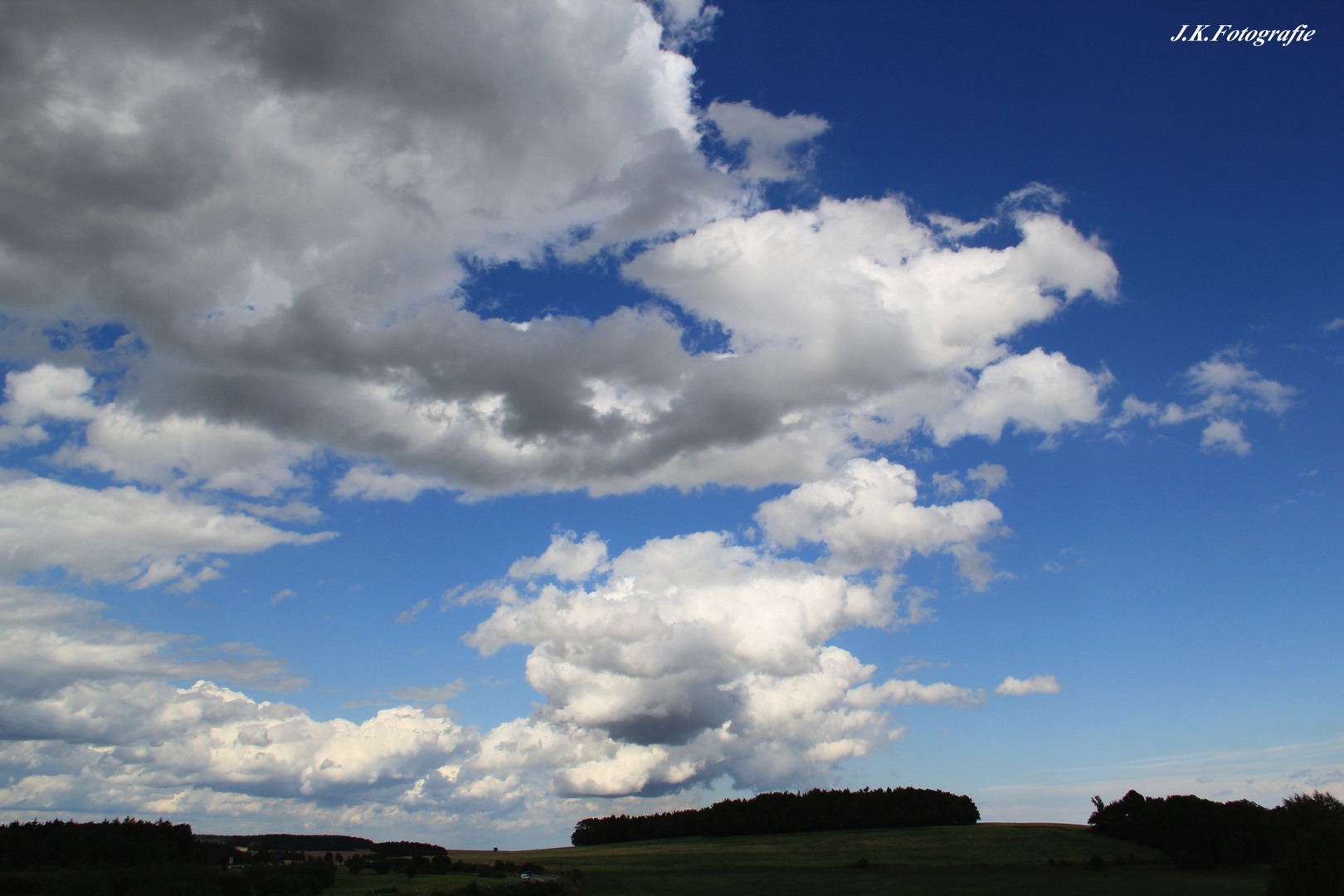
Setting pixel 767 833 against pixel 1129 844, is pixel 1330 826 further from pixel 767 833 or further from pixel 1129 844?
pixel 767 833

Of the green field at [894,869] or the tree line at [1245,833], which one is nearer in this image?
the tree line at [1245,833]

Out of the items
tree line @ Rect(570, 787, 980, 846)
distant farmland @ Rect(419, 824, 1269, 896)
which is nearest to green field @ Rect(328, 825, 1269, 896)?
distant farmland @ Rect(419, 824, 1269, 896)

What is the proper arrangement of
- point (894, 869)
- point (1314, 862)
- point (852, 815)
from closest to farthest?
1. point (1314, 862)
2. point (894, 869)
3. point (852, 815)

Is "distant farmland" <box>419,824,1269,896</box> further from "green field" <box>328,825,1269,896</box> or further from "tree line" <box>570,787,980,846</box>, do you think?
"tree line" <box>570,787,980,846</box>

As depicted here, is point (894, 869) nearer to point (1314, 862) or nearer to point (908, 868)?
point (908, 868)

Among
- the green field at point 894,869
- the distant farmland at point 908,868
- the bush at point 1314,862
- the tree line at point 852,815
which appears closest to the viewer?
the bush at point 1314,862

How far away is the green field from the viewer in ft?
309

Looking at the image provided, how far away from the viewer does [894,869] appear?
4577 inches

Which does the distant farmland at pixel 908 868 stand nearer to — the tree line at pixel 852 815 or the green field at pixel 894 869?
the green field at pixel 894 869

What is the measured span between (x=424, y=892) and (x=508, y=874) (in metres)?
43.7

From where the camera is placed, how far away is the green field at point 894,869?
309 ft

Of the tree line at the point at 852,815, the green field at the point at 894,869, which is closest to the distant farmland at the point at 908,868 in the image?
the green field at the point at 894,869

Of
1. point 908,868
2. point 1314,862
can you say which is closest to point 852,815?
point 908,868

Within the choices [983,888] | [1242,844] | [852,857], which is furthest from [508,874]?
[1242,844]
